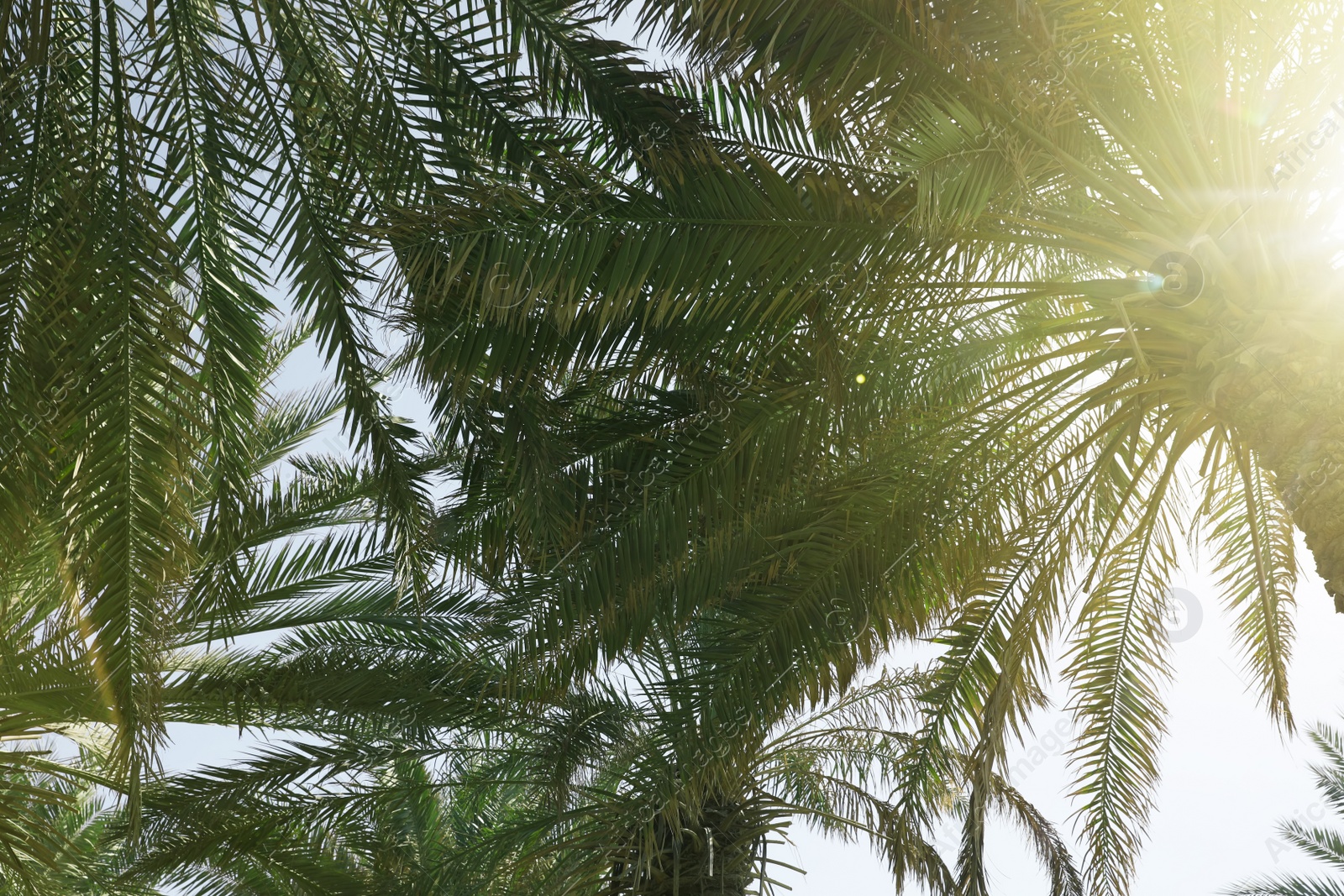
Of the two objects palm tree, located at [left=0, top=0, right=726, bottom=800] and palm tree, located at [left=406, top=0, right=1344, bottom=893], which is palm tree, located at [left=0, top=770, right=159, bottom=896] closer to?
palm tree, located at [left=0, top=0, right=726, bottom=800]

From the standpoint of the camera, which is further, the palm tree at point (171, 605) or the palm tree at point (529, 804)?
the palm tree at point (529, 804)

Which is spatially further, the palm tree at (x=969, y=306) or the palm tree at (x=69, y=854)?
the palm tree at (x=69, y=854)

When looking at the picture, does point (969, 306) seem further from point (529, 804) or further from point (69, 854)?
point (529, 804)

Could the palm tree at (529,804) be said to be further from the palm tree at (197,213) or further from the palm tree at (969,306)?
the palm tree at (197,213)

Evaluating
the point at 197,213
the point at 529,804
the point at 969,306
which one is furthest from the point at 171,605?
the point at 529,804

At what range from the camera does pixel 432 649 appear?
25.3ft

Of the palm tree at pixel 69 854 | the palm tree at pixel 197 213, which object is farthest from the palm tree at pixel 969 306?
the palm tree at pixel 69 854

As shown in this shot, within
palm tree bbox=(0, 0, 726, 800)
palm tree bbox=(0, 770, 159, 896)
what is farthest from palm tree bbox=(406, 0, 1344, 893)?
palm tree bbox=(0, 770, 159, 896)

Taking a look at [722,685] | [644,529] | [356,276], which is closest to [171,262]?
[356,276]

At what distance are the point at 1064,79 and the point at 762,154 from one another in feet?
5.07

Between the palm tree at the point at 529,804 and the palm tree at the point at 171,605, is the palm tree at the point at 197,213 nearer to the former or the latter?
the palm tree at the point at 171,605

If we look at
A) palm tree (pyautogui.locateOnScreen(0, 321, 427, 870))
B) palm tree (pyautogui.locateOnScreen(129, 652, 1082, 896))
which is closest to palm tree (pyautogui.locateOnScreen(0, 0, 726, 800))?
palm tree (pyautogui.locateOnScreen(0, 321, 427, 870))

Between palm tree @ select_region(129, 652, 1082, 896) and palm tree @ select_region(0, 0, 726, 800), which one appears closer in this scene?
palm tree @ select_region(0, 0, 726, 800)

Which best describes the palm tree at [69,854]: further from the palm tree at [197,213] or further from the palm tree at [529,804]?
the palm tree at [197,213]
